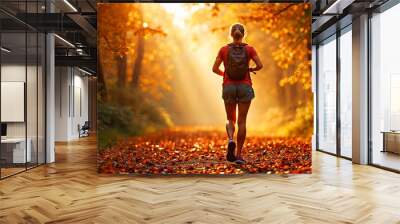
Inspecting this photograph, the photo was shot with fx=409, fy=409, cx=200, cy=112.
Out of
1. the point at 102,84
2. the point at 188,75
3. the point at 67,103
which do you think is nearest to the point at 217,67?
the point at 188,75

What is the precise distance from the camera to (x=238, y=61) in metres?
6.77

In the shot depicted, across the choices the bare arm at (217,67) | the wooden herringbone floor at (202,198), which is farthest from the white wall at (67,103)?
the bare arm at (217,67)

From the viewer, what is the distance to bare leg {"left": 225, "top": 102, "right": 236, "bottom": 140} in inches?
270

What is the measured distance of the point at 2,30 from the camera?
6582 millimetres

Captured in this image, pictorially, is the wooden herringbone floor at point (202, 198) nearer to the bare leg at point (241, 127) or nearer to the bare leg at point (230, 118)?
the bare leg at point (241, 127)

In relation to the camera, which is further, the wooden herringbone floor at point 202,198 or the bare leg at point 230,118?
the bare leg at point 230,118

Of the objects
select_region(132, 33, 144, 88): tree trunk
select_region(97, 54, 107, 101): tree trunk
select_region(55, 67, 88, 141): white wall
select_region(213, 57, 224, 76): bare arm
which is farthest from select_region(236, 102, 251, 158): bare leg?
select_region(55, 67, 88, 141): white wall

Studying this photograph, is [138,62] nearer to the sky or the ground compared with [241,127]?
nearer to the sky

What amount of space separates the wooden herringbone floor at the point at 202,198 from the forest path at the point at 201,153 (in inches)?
7.5

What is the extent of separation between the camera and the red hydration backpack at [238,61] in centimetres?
676

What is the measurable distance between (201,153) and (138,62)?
185 centimetres

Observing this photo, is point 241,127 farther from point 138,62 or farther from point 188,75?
point 138,62

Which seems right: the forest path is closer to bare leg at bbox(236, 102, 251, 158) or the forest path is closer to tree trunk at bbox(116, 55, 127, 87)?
bare leg at bbox(236, 102, 251, 158)

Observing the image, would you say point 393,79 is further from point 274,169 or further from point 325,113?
point 325,113
